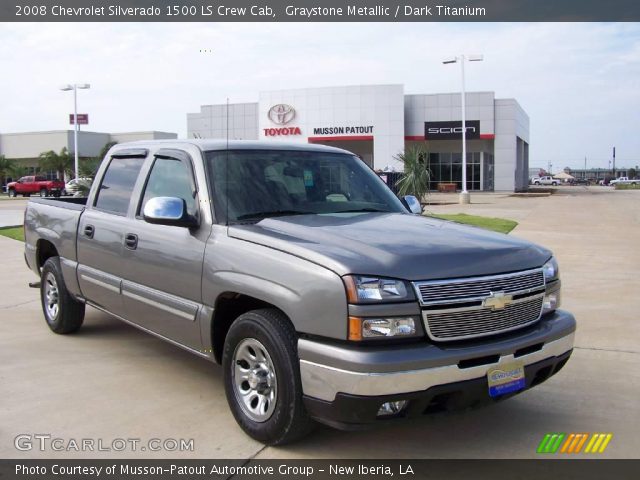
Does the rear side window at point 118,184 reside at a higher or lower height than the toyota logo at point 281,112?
lower

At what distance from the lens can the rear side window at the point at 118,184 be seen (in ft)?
17.6

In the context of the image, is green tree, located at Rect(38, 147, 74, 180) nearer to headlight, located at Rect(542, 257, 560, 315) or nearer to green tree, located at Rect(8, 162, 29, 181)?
green tree, located at Rect(8, 162, 29, 181)

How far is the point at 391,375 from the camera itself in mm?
3189

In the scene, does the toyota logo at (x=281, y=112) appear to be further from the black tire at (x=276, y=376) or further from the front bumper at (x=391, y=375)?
the front bumper at (x=391, y=375)

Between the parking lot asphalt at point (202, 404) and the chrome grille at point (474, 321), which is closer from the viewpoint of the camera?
the chrome grille at point (474, 321)

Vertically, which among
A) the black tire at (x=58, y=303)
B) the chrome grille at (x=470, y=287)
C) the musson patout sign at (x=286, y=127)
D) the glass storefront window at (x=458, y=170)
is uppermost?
the musson patout sign at (x=286, y=127)

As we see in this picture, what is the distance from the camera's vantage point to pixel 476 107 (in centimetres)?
5166

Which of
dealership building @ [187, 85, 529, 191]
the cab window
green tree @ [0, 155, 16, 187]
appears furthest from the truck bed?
green tree @ [0, 155, 16, 187]

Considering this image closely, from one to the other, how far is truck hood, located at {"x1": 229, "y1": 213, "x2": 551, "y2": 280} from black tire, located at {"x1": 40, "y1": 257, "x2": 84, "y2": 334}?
294cm

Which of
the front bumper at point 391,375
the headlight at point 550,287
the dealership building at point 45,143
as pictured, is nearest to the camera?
the front bumper at point 391,375

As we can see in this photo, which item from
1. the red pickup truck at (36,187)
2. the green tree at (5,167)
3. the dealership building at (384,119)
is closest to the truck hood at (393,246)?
the dealership building at (384,119)

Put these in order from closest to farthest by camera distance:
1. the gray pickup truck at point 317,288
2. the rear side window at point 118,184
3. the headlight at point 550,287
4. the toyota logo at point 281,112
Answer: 1. the gray pickup truck at point 317,288
2. the headlight at point 550,287
3. the rear side window at point 118,184
4. the toyota logo at point 281,112
